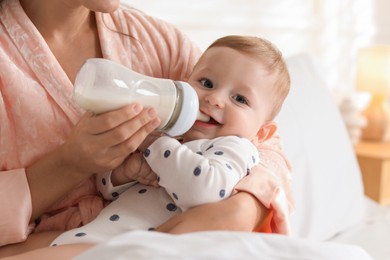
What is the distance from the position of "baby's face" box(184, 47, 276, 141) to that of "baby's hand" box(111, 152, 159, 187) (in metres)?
0.10

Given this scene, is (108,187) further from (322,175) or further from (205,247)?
(322,175)

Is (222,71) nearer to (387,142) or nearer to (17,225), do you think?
(17,225)

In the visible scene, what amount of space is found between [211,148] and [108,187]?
0.24m

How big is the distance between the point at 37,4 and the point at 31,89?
0.20m

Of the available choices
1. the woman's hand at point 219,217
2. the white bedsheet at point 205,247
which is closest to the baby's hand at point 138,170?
the woman's hand at point 219,217

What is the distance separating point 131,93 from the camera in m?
1.13

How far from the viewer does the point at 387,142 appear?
3242 millimetres

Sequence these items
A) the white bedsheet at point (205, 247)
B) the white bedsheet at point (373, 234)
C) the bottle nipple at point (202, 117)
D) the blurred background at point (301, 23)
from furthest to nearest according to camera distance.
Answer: the blurred background at point (301, 23)
the white bedsheet at point (373, 234)
the bottle nipple at point (202, 117)
the white bedsheet at point (205, 247)

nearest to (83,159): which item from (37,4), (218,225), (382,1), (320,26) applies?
→ (218,225)

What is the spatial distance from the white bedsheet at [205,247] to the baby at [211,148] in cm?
23

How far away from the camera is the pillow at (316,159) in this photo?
6.55ft

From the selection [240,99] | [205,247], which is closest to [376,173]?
[240,99]

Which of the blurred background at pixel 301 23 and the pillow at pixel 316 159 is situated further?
the blurred background at pixel 301 23

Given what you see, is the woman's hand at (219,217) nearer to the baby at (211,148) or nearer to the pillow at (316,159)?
the baby at (211,148)
